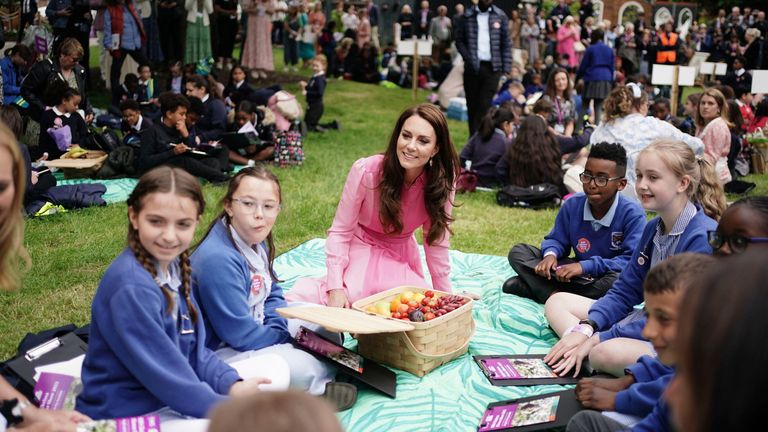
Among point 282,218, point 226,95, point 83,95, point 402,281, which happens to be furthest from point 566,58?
point 402,281

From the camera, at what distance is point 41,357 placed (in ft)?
10.8

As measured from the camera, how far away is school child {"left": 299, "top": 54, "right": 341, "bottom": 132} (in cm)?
1152

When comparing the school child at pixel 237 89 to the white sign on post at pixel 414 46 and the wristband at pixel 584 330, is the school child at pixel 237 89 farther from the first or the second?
the wristband at pixel 584 330

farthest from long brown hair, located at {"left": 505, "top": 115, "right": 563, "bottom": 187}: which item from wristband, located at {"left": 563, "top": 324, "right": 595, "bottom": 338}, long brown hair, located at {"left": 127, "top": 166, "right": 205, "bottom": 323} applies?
long brown hair, located at {"left": 127, "top": 166, "right": 205, "bottom": 323}

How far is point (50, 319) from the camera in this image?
14.0 feet

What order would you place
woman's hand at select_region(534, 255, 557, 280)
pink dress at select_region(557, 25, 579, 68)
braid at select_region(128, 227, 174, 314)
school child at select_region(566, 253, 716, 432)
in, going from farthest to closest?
pink dress at select_region(557, 25, 579, 68)
woman's hand at select_region(534, 255, 557, 280)
braid at select_region(128, 227, 174, 314)
school child at select_region(566, 253, 716, 432)

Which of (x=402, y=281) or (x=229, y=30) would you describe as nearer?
(x=402, y=281)

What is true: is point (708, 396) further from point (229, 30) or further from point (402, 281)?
point (229, 30)

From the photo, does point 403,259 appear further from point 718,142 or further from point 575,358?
point 718,142

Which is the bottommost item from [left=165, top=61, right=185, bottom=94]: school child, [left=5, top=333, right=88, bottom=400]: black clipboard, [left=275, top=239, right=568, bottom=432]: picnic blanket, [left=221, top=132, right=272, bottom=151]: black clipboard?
[left=275, top=239, right=568, bottom=432]: picnic blanket

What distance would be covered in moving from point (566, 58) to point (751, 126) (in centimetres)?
744

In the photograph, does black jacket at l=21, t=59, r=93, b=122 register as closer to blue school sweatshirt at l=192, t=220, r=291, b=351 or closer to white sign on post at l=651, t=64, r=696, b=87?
blue school sweatshirt at l=192, t=220, r=291, b=351

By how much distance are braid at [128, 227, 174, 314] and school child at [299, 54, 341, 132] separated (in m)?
9.00

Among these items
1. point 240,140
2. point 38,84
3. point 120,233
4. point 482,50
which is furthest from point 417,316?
point 482,50
